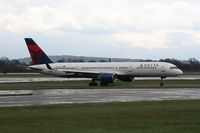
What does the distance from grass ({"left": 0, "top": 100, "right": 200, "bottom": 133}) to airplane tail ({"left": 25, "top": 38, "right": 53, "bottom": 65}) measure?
4455 cm

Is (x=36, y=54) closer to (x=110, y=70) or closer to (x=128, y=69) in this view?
→ (x=110, y=70)

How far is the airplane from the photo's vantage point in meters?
59.1

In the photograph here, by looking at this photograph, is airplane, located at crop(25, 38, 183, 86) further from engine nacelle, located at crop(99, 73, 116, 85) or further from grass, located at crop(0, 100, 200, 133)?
grass, located at crop(0, 100, 200, 133)

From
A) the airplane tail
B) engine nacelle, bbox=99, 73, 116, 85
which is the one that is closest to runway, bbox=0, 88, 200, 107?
engine nacelle, bbox=99, 73, 116, 85

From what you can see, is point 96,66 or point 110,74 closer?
point 110,74

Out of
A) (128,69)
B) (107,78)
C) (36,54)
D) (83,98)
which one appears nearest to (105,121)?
(83,98)

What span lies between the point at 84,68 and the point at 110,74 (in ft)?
19.8

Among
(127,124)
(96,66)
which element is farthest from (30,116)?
(96,66)

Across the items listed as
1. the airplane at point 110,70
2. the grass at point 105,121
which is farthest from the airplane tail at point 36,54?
the grass at point 105,121

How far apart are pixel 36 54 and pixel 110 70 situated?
11.6m

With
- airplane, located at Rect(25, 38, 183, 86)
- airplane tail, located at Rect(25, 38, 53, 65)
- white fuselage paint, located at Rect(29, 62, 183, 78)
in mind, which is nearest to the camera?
airplane, located at Rect(25, 38, 183, 86)

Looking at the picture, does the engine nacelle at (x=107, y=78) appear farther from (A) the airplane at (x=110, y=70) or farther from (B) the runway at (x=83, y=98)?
(B) the runway at (x=83, y=98)

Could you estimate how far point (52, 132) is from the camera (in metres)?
14.2

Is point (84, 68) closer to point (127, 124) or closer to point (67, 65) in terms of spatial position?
point (67, 65)
